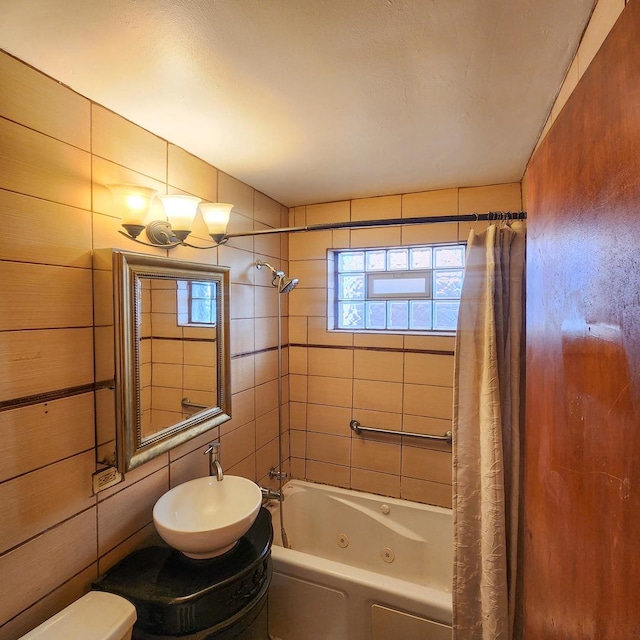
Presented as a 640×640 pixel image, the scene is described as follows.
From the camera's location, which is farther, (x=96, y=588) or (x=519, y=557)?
(x=519, y=557)

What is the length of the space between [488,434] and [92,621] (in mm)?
1435

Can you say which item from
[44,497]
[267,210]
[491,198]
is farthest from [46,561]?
[491,198]

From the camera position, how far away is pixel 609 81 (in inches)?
19.9

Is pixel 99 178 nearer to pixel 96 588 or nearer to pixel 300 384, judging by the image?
pixel 96 588

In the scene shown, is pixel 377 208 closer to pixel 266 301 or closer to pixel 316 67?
pixel 266 301

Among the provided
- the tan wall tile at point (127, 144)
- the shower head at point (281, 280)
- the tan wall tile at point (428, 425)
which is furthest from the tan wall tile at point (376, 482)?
the tan wall tile at point (127, 144)

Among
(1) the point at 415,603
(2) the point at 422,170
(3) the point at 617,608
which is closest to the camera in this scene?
(3) the point at 617,608

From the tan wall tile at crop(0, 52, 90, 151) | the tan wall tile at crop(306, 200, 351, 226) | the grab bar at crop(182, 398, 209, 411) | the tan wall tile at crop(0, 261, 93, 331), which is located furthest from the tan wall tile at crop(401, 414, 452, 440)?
the tan wall tile at crop(0, 52, 90, 151)

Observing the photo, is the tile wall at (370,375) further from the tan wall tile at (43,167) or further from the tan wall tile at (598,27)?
the tan wall tile at (43,167)

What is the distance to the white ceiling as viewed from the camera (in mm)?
848

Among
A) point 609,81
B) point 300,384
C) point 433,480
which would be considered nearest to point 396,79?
point 609,81

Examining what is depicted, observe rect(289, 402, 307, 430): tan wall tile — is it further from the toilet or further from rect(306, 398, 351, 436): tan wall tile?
the toilet

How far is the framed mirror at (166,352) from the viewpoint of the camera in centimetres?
121

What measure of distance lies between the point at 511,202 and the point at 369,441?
1.81m
